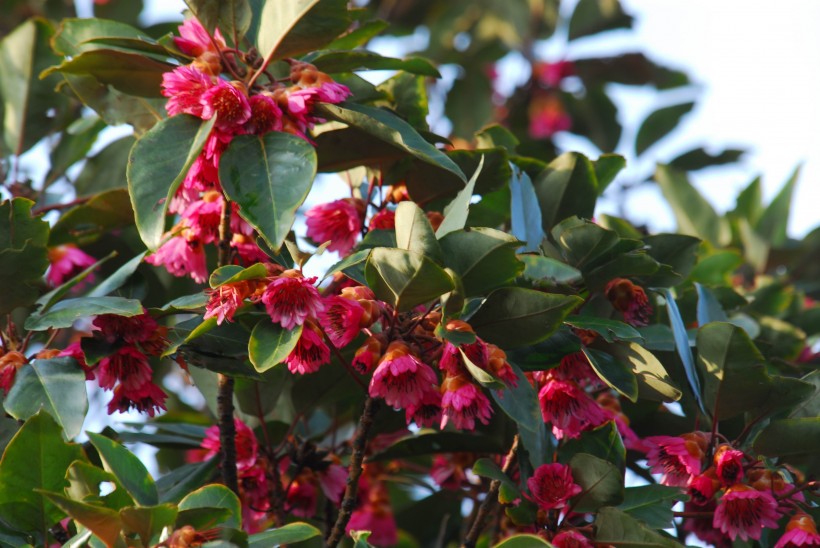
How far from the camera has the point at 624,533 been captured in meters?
1.68

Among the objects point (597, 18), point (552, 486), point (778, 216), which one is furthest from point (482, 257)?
point (597, 18)

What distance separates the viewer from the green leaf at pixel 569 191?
6.98 ft

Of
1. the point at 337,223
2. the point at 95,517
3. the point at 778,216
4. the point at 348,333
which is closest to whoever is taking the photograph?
the point at 95,517

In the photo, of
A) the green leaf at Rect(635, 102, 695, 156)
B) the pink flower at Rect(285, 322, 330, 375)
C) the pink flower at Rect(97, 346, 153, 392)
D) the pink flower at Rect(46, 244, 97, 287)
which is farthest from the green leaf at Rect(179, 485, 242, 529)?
the green leaf at Rect(635, 102, 695, 156)

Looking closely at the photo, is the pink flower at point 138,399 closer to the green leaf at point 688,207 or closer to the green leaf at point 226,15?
the green leaf at point 226,15

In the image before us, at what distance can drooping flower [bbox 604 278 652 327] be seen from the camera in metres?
1.89

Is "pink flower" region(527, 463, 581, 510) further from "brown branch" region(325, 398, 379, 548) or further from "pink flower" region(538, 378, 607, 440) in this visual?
"brown branch" region(325, 398, 379, 548)

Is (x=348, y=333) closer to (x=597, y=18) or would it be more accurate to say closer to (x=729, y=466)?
(x=729, y=466)

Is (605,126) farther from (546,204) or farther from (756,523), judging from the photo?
(756,523)

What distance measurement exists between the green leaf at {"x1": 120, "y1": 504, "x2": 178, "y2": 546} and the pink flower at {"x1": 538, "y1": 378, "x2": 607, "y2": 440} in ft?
2.36

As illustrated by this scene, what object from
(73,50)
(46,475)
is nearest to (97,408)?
(73,50)

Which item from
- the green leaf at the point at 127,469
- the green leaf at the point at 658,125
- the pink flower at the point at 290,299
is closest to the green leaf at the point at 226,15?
the pink flower at the point at 290,299

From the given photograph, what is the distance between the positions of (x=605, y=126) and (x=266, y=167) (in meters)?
2.81

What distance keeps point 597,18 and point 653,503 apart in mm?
3364
